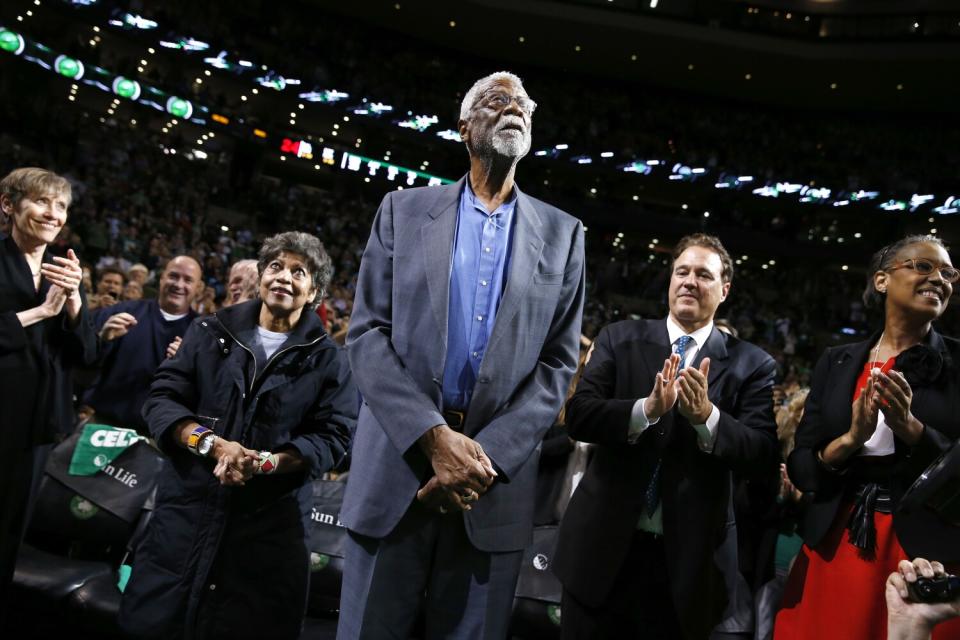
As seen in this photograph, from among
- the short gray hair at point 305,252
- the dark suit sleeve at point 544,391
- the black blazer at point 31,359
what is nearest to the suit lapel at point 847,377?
the dark suit sleeve at point 544,391

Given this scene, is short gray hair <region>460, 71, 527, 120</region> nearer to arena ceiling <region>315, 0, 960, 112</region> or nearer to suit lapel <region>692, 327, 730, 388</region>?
suit lapel <region>692, 327, 730, 388</region>

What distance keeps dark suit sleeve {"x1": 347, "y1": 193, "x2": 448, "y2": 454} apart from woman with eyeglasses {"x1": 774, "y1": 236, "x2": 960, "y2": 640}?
119cm

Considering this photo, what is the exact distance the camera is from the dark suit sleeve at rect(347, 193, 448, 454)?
5.11ft

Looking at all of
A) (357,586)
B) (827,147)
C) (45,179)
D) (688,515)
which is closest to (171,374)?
(45,179)

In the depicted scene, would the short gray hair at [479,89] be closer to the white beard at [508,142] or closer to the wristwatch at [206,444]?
the white beard at [508,142]

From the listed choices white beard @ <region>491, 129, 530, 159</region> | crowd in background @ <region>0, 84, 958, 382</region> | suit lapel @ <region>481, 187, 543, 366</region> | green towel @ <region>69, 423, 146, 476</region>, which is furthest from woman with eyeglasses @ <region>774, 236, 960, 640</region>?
crowd in background @ <region>0, 84, 958, 382</region>

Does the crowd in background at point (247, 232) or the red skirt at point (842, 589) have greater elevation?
the crowd in background at point (247, 232)

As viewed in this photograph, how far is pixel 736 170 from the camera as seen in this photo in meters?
20.4

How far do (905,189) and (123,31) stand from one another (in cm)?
1980

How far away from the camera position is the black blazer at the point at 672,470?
1.97 metres

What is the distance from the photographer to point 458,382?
1.70 metres

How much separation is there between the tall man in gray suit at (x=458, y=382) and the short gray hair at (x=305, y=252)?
2.55 ft

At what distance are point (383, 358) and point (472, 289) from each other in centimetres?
27

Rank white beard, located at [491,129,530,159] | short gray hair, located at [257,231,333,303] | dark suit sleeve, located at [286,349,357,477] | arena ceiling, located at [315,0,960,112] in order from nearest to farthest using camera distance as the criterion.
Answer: white beard, located at [491,129,530,159] < dark suit sleeve, located at [286,349,357,477] < short gray hair, located at [257,231,333,303] < arena ceiling, located at [315,0,960,112]
